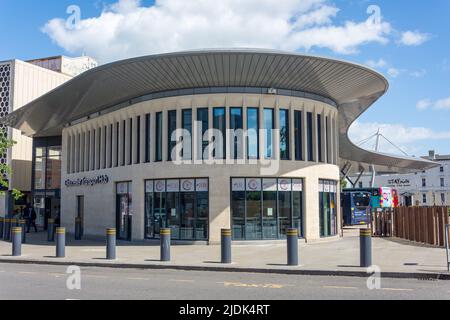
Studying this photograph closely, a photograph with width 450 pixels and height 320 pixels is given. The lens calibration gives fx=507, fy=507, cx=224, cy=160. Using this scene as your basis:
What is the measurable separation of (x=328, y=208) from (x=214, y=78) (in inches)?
339

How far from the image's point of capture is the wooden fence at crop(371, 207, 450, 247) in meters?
19.7

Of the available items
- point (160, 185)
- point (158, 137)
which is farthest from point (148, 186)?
point (158, 137)

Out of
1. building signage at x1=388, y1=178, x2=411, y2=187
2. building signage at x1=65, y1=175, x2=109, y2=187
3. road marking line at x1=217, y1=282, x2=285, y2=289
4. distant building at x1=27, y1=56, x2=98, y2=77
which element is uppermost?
distant building at x1=27, y1=56, x2=98, y2=77

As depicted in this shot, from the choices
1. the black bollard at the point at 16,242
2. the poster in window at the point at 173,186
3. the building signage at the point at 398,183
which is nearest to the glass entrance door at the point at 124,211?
the poster in window at the point at 173,186

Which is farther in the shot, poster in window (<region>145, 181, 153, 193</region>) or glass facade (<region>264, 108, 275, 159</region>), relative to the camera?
poster in window (<region>145, 181, 153, 193</region>)

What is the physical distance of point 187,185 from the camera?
22.8m

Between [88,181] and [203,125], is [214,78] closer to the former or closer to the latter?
[203,125]

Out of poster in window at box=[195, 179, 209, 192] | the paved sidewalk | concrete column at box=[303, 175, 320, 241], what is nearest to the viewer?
the paved sidewalk

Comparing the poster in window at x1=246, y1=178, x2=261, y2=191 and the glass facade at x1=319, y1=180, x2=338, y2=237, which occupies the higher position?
the poster in window at x1=246, y1=178, x2=261, y2=191

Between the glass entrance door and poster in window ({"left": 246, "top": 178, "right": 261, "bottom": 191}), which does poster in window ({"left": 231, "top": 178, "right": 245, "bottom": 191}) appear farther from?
the glass entrance door

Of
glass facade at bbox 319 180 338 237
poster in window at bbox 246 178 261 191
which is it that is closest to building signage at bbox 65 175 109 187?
poster in window at bbox 246 178 261 191

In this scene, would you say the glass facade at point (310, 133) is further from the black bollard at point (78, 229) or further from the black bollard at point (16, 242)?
the black bollard at point (16, 242)

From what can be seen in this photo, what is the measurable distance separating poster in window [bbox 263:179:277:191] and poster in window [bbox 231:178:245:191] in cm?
97
